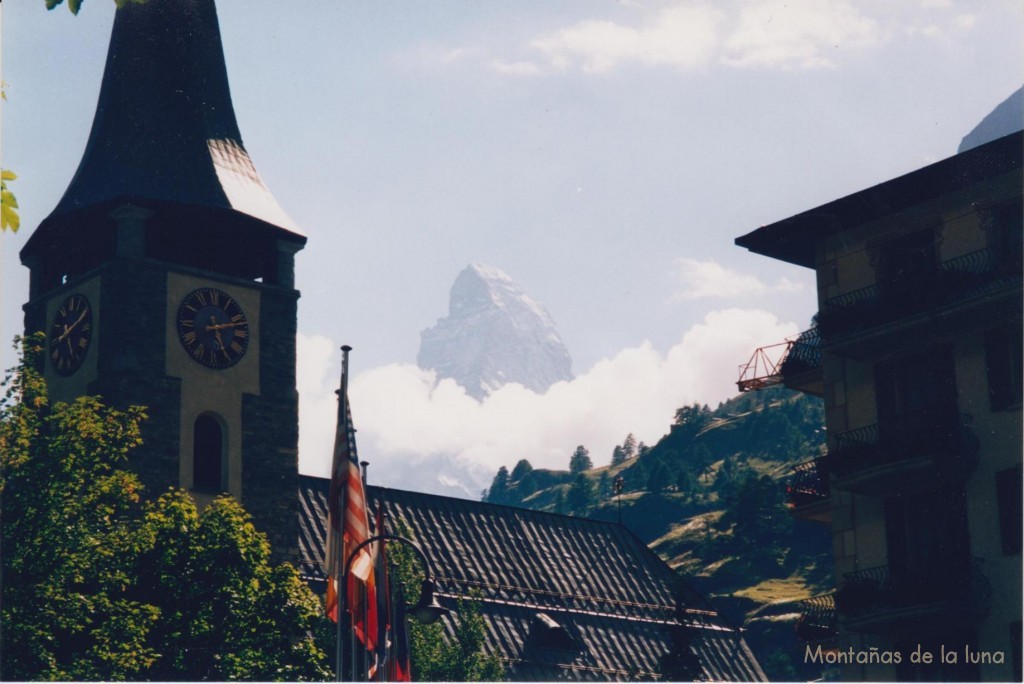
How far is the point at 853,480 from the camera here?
44219mm

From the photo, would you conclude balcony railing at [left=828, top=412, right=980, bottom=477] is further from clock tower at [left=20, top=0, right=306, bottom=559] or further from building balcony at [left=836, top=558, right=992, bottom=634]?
clock tower at [left=20, top=0, right=306, bottom=559]

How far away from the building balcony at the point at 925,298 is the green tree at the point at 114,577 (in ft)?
72.9

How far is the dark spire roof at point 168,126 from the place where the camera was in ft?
248

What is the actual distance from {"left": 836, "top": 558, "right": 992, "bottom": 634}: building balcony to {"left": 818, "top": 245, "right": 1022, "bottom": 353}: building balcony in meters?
5.76

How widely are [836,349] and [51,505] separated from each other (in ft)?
76.0

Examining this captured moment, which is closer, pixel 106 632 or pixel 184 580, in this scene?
pixel 106 632

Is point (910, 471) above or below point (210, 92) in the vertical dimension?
below

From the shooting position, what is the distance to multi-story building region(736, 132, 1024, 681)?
40.5 meters

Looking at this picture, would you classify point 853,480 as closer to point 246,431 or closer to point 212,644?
point 212,644

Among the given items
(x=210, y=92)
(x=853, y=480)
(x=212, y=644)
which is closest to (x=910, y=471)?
(x=853, y=480)

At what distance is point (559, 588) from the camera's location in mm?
96125

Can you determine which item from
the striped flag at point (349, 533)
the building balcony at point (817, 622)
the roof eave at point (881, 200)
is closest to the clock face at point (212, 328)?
the roof eave at point (881, 200)

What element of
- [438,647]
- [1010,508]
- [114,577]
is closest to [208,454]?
[438,647]

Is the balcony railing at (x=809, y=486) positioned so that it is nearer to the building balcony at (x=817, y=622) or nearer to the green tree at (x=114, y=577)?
the building balcony at (x=817, y=622)
